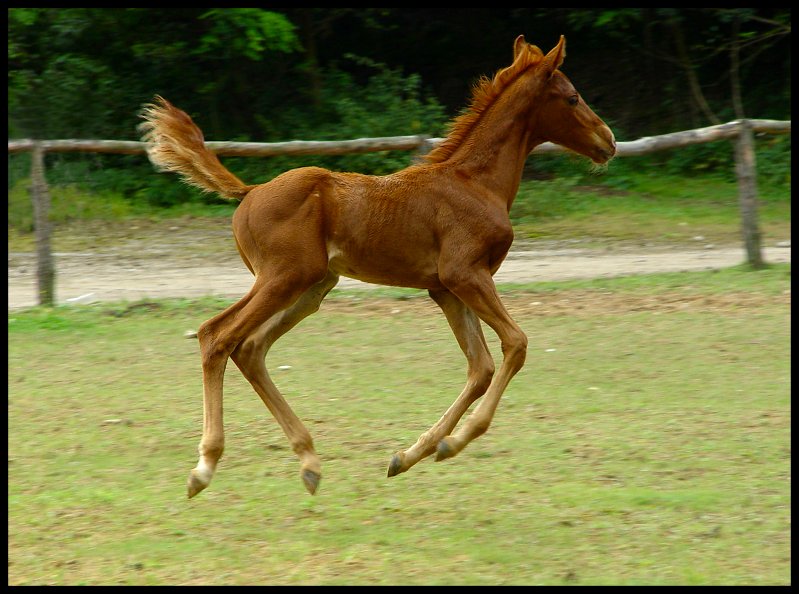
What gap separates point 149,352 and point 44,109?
1005 centimetres

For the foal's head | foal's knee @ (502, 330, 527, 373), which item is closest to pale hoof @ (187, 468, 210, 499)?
foal's knee @ (502, 330, 527, 373)

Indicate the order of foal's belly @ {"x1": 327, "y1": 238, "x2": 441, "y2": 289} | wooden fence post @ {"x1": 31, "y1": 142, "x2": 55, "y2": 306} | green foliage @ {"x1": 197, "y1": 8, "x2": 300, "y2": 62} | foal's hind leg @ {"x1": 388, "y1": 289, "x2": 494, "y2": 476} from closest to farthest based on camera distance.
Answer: foal's hind leg @ {"x1": 388, "y1": 289, "x2": 494, "y2": 476} → foal's belly @ {"x1": 327, "y1": 238, "x2": 441, "y2": 289} → wooden fence post @ {"x1": 31, "y1": 142, "x2": 55, "y2": 306} → green foliage @ {"x1": 197, "y1": 8, "x2": 300, "y2": 62}

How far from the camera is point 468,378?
542 centimetres

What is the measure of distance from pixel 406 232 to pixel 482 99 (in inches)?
35.5

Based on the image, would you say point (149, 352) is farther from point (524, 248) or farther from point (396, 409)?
point (524, 248)

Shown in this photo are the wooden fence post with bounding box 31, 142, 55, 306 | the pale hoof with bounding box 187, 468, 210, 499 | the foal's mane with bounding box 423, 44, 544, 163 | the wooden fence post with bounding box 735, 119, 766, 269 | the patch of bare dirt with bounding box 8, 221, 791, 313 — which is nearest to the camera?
the pale hoof with bounding box 187, 468, 210, 499

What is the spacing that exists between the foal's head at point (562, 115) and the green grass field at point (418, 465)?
1.54 metres

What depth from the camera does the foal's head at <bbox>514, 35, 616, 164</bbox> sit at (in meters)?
5.49

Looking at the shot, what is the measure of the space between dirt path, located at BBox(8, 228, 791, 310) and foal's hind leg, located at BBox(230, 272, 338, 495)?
4981 mm

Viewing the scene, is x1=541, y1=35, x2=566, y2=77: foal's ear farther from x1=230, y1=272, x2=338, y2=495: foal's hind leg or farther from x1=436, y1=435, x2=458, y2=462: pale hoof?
x1=436, y1=435, x2=458, y2=462: pale hoof

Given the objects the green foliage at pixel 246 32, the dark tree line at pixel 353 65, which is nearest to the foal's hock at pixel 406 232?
the dark tree line at pixel 353 65

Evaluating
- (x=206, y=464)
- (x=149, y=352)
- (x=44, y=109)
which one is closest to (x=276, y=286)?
(x=206, y=464)

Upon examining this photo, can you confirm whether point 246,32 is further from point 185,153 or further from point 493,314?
point 493,314

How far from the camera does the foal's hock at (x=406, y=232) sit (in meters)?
5.04
